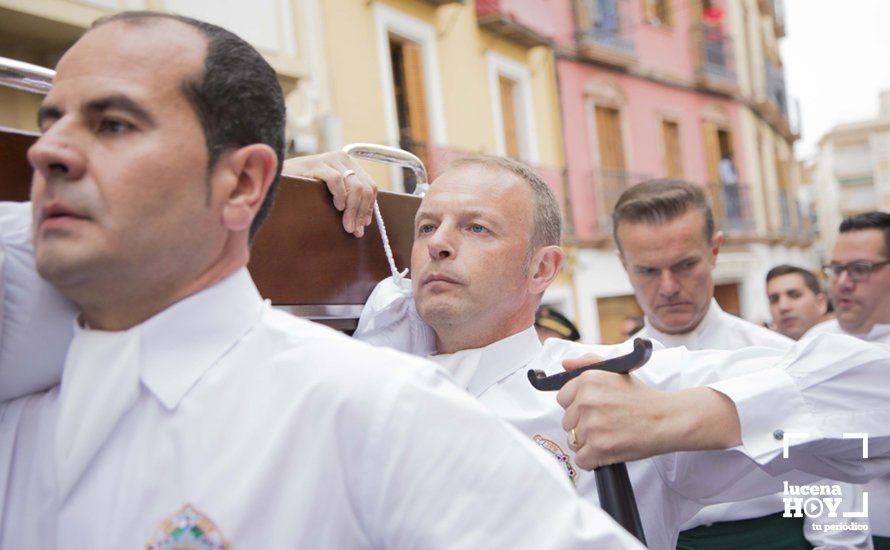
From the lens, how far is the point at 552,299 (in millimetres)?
12367

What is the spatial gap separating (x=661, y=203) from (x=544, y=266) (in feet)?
3.44

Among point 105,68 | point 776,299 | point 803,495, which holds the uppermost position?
point 105,68

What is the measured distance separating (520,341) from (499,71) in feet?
32.3

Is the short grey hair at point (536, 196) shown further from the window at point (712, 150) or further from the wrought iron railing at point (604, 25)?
the window at point (712, 150)

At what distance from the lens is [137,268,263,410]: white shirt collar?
119 cm

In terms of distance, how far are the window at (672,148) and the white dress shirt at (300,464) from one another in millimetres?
14960

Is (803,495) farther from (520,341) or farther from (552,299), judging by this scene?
(552,299)

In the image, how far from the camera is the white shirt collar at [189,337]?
1.19 m

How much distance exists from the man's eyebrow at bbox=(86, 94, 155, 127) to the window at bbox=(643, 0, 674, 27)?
15250 millimetres

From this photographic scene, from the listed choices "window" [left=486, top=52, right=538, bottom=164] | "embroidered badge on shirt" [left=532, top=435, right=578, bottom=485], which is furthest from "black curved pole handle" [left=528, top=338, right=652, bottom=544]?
"window" [left=486, top=52, right=538, bottom=164]

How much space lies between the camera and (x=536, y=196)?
237 cm

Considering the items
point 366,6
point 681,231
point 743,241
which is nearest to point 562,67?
point 366,6

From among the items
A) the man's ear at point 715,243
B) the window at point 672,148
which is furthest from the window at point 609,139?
the man's ear at point 715,243

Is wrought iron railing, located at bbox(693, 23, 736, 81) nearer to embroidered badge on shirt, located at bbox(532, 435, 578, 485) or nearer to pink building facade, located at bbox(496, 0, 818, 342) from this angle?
pink building facade, located at bbox(496, 0, 818, 342)
